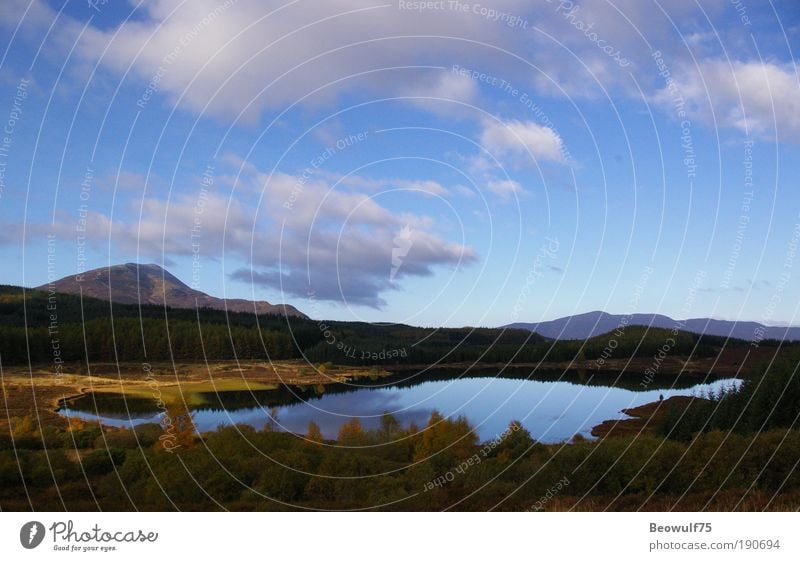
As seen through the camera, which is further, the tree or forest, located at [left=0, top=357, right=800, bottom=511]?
the tree

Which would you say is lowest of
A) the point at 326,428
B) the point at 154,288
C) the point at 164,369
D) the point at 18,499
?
the point at 18,499

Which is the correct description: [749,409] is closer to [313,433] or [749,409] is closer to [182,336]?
[313,433]
